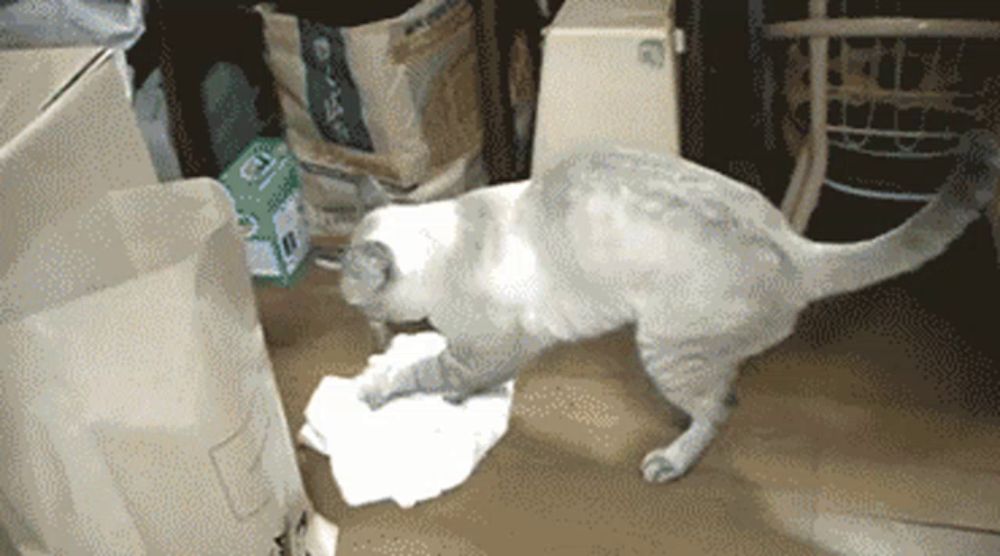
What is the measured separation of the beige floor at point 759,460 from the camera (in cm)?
175

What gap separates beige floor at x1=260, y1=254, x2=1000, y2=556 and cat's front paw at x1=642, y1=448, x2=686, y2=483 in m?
0.02

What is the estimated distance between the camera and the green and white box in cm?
218

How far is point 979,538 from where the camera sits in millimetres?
1699

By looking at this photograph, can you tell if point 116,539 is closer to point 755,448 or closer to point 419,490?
point 419,490

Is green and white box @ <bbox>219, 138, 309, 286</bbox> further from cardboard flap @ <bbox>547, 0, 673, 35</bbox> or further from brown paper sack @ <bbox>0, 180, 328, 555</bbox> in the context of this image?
brown paper sack @ <bbox>0, 180, 328, 555</bbox>

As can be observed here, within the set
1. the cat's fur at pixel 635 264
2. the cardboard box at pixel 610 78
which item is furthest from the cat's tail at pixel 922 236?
the cardboard box at pixel 610 78

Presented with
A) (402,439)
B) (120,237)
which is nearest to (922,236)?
(402,439)

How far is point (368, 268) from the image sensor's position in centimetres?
159

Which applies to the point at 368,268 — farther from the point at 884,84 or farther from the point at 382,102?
the point at 884,84

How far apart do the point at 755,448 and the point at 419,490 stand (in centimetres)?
56

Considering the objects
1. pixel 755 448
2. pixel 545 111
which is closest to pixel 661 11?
pixel 545 111

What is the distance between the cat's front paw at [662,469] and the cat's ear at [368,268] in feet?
1.77

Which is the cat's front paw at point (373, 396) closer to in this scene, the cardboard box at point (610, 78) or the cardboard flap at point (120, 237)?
the cardboard box at point (610, 78)

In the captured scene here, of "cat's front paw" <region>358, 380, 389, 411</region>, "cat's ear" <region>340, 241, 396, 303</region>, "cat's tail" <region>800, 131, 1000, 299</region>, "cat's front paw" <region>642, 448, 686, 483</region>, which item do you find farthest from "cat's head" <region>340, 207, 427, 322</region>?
"cat's tail" <region>800, 131, 1000, 299</region>
